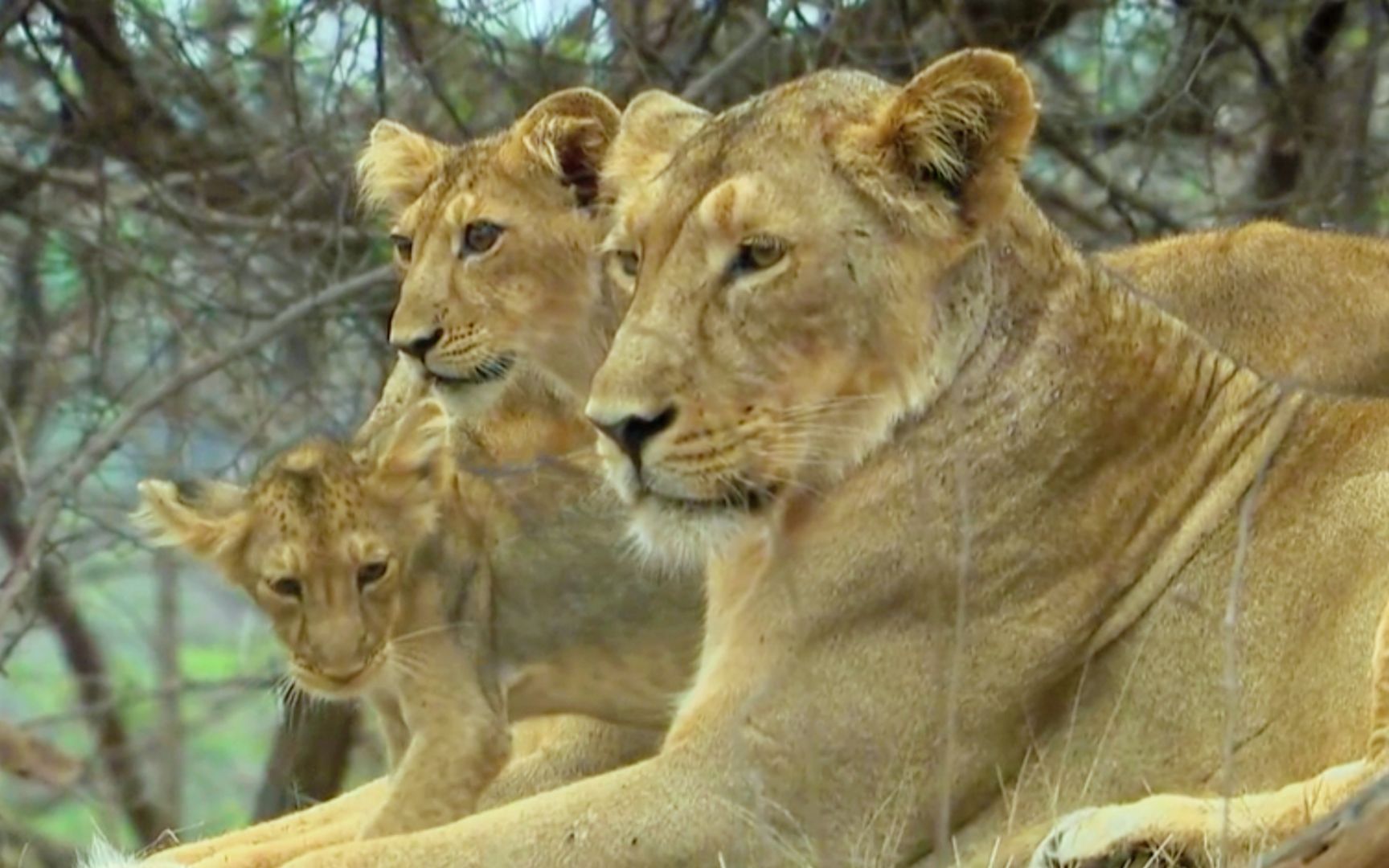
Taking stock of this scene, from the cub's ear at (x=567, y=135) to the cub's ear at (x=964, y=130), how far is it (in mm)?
1106

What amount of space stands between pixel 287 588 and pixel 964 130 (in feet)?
4.42

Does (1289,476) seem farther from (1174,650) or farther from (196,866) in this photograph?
(196,866)

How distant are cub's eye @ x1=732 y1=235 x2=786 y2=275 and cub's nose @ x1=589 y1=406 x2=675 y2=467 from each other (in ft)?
0.79

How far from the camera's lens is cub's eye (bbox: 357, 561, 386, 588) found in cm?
440

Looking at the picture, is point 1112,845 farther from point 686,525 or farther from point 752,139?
point 752,139

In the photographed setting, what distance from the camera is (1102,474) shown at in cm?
382

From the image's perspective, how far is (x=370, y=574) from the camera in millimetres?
4414

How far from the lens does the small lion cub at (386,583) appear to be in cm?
432

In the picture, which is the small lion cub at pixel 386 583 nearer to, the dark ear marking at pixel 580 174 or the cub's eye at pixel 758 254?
the dark ear marking at pixel 580 174

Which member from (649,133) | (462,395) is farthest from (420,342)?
(649,133)

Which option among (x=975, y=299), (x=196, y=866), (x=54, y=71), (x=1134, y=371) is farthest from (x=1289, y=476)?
(x=54, y=71)

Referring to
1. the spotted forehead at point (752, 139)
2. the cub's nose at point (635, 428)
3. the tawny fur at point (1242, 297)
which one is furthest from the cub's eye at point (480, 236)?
the cub's nose at point (635, 428)

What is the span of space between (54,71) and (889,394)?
3.36 metres

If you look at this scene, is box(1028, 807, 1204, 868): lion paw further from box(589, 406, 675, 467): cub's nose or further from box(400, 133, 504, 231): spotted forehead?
box(400, 133, 504, 231): spotted forehead
